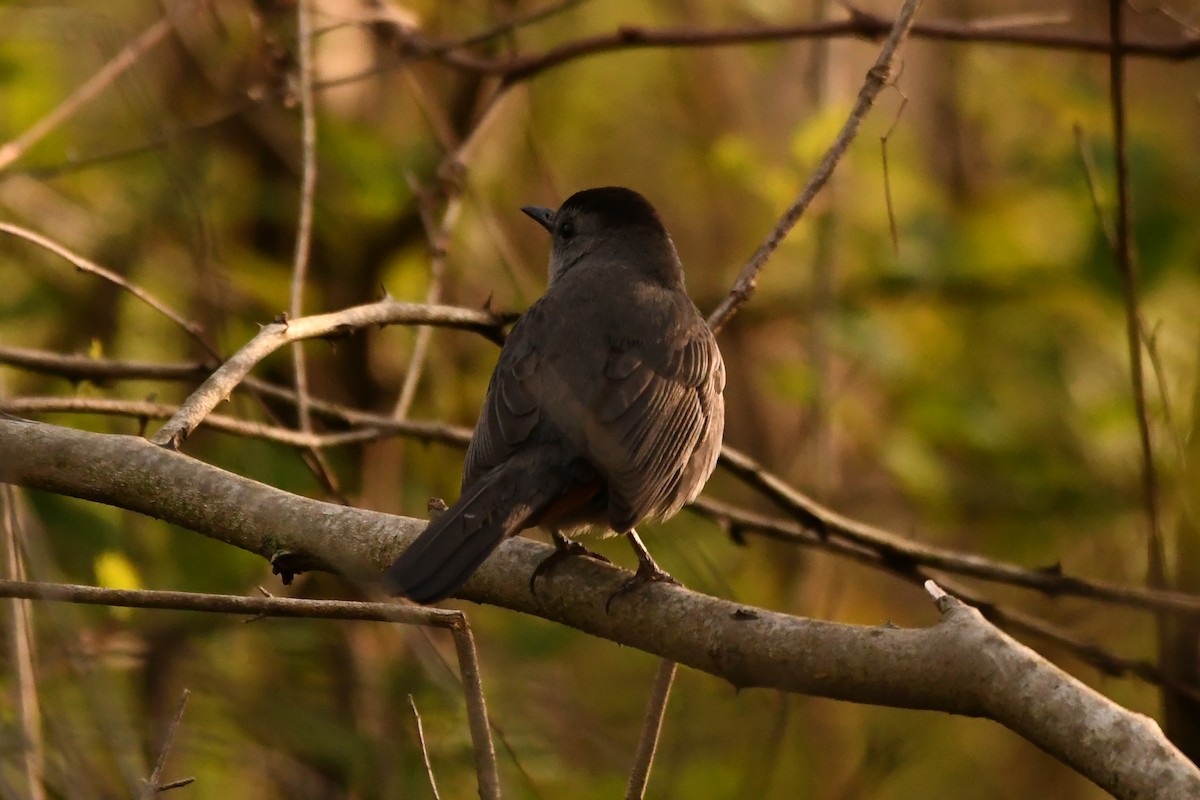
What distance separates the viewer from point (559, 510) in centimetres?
331

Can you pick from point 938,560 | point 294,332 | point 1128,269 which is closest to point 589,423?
point 294,332

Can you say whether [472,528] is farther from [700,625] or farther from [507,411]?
[507,411]

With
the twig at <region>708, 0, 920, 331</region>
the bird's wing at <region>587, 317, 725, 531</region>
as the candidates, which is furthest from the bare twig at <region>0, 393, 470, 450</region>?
the twig at <region>708, 0, 920, 331</region>

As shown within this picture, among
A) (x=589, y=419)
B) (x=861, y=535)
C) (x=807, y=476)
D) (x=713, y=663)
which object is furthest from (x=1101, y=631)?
(x=713, y=663)

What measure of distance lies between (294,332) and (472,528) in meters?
0.66

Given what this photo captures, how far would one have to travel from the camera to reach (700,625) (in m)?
2.57

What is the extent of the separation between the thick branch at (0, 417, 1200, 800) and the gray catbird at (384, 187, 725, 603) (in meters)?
0.13

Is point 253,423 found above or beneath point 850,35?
beneath

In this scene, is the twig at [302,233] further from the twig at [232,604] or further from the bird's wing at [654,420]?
the twig at [232,604]

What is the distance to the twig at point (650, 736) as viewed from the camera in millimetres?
2629

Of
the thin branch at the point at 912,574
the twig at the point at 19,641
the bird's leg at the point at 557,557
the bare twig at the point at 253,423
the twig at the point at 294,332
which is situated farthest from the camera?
the thin branch at the point at 912,574

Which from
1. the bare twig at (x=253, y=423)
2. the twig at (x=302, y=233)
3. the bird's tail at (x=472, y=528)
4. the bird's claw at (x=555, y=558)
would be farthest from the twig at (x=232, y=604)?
the twig at (x=302, y=233)

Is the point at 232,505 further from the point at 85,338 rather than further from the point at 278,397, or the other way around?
the point at 85,338

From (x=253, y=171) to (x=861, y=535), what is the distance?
413 cm
